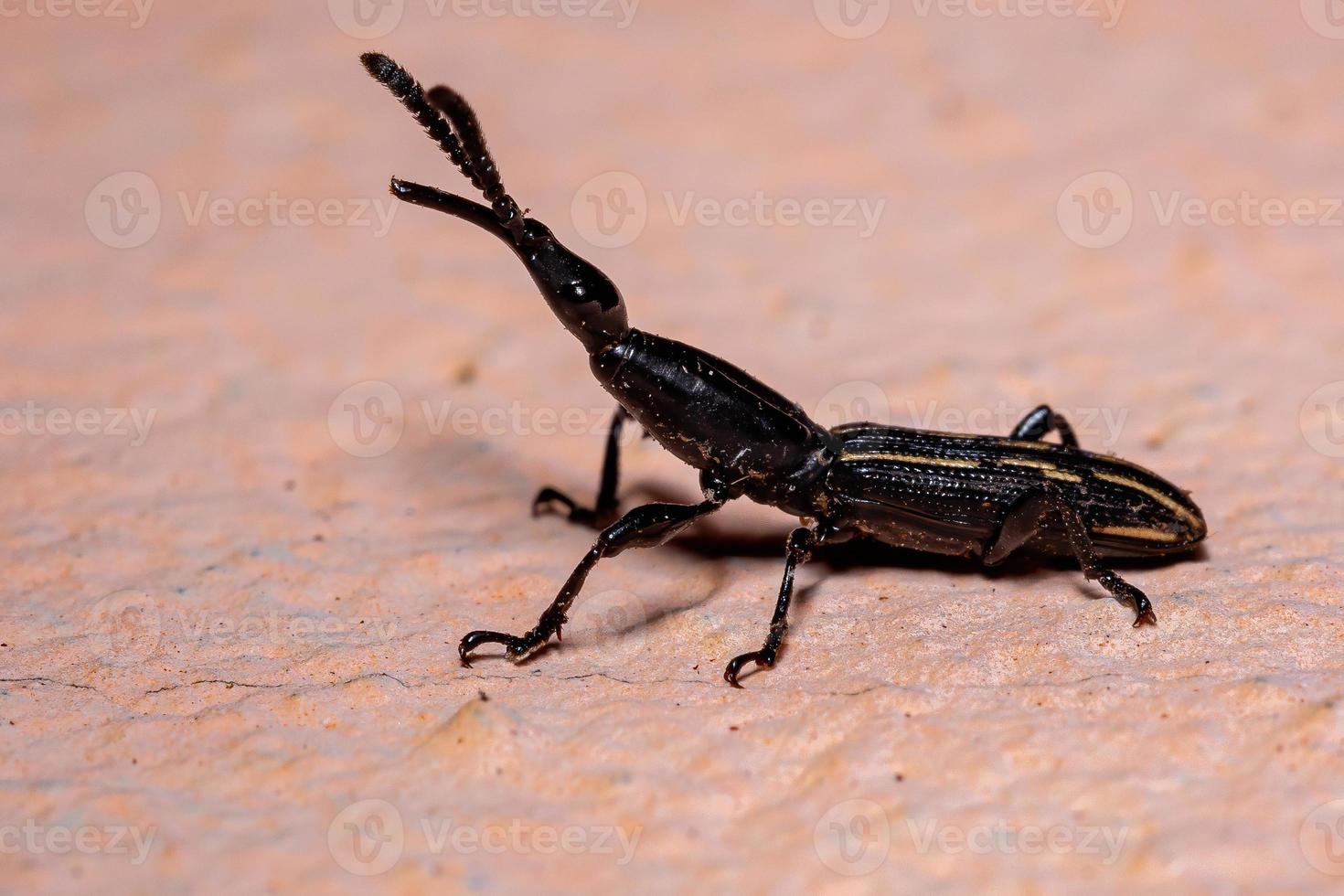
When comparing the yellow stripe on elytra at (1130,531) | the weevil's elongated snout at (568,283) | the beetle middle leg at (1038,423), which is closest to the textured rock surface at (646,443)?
the yellow stripe on elytra at (1130,531)

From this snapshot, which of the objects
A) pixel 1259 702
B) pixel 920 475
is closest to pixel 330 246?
pixel 920 475

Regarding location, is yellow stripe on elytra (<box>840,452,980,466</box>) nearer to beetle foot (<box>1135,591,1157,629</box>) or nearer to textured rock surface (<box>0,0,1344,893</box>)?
textured rock surface (<box>0,0,1344,893</box>)

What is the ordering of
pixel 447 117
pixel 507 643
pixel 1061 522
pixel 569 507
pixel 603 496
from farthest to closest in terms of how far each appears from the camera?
Result: 1. pixel 569 507
2. pixel 603 496
3. pixel 1061 522
4. pixel 507 643
5. pixel 447 117

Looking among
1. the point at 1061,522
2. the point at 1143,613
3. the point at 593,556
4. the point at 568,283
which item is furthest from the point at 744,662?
the point at 568,283

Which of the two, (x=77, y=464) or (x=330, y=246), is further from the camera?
(x=330, y=246)

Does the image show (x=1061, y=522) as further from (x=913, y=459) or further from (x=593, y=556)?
(x=593, y=556)

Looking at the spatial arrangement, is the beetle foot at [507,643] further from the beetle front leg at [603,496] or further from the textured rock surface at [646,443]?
the beetle front leg at [603,496]

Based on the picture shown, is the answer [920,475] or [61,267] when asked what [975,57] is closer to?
[920,475]
